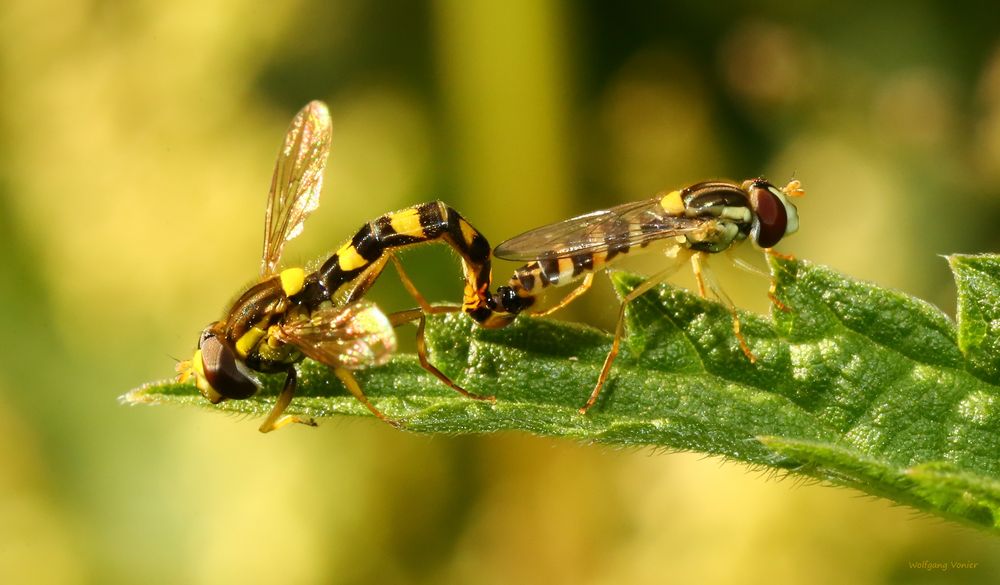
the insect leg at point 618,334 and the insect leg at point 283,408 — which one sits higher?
the insect leg at point 618,334

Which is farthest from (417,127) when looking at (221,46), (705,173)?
(705,173)

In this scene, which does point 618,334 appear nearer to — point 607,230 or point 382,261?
point 607,230

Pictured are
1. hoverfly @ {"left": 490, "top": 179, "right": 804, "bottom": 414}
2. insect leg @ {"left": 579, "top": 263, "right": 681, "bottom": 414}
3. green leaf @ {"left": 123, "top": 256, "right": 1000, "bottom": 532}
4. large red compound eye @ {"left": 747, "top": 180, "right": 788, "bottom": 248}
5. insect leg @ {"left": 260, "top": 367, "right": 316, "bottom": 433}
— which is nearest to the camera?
green leaf @ {"left": 123, "top": 256, "right": 1000, "bottom": 532}

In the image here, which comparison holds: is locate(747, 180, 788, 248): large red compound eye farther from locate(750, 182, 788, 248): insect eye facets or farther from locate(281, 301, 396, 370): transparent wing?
locate(281, 301, 396, 370): transparent wing

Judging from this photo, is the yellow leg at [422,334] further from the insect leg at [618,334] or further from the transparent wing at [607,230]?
the transparent wing at [607,230]

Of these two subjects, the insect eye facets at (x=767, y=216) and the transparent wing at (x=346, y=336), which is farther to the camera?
the insect eye facets at (x=767, y=216)

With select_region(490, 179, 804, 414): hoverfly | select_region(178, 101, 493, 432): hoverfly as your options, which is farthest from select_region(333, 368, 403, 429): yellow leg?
select_region(490, 179, 804, 414): hoverfly

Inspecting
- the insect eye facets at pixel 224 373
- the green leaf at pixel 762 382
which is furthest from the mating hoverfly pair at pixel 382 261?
the green leaf at pixel 762 382

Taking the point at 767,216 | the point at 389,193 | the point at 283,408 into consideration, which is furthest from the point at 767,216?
the point at 389,193
